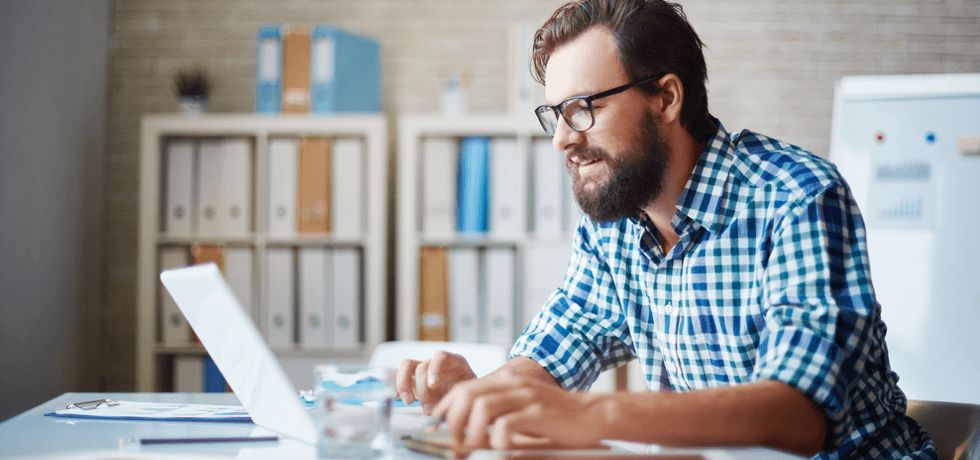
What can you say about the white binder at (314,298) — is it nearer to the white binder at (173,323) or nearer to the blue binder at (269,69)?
the white binder at (173,323)

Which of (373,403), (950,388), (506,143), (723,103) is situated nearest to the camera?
(373,403)

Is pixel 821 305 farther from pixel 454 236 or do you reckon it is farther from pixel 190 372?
pixel 190 372

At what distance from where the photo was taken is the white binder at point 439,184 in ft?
10.3

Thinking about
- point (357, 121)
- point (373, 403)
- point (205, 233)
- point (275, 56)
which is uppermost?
point (275, 56)

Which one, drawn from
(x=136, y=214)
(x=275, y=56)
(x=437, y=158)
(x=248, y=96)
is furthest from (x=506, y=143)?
(x=136, y=214)

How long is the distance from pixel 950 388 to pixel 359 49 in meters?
2.35

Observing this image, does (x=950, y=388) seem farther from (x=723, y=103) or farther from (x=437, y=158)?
(x=437, y=158)

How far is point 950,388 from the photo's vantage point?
2611 mm

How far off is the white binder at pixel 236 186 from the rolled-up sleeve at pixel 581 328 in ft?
6.42

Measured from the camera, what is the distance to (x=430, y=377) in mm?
1204

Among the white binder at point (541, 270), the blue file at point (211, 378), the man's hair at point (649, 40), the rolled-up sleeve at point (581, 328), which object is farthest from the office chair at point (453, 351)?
the blue file at point (211, 378)

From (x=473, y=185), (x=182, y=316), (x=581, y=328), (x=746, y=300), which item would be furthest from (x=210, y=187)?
(x=746, y=300)

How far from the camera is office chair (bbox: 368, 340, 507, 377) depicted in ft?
6.38

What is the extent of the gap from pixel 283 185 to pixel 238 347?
226 cm
